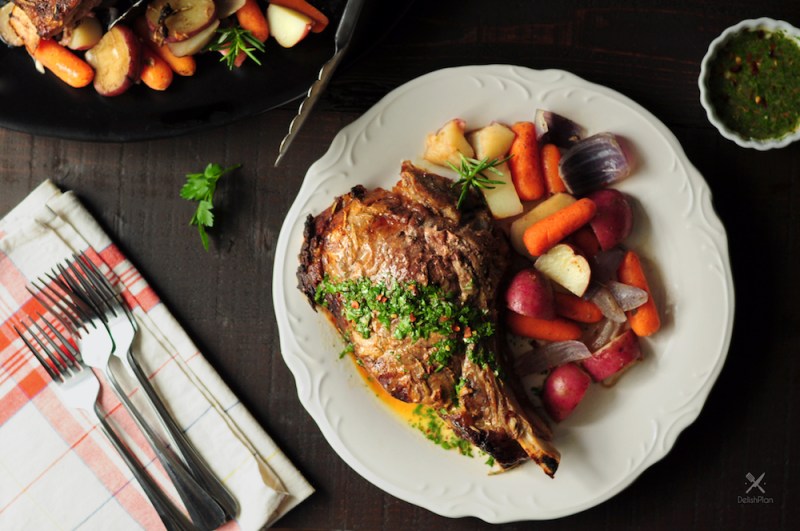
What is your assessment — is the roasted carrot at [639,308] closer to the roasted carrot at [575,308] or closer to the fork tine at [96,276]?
the roasted carrot at [575,308]

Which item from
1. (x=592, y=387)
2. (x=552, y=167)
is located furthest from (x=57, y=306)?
(x=592, y=387)

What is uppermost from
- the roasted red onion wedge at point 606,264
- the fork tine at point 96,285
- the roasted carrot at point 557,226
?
the fork tine at point 96,285

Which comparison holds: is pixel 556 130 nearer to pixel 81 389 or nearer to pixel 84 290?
pixel 84 290

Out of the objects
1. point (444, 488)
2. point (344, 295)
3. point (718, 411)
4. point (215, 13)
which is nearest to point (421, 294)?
point (344, 295)

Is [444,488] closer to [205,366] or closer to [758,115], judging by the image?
[205,366]

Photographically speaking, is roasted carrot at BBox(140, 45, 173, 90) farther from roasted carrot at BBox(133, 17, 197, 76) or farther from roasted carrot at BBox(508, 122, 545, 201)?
roasted carrot at BBox(508, 122, 545, 201)

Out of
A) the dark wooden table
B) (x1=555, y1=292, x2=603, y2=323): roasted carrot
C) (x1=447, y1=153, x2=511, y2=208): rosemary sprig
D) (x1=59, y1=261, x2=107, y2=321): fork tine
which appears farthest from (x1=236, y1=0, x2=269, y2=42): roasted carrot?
(x1=555, y1=292, x2=603, y2=323): roasted carrot

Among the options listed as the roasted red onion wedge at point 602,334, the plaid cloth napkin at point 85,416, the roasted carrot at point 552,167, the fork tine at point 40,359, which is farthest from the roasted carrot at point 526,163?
the fork tine at point 40,359
